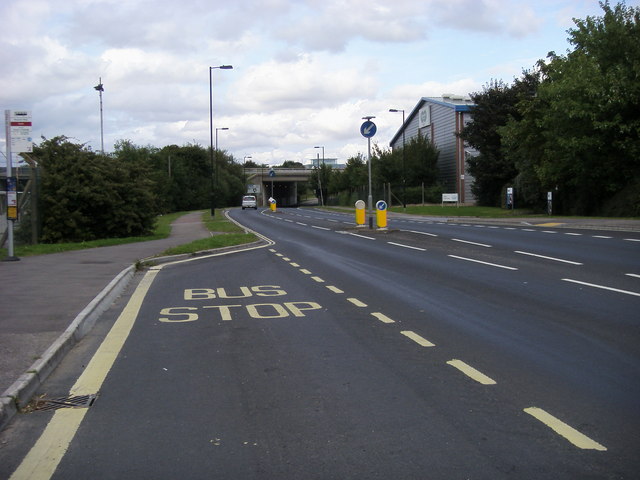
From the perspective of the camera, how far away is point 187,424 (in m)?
4.75

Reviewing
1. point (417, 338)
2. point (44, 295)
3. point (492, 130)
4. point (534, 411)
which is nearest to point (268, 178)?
point (492, 130)

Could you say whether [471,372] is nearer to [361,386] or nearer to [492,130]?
[361,386]

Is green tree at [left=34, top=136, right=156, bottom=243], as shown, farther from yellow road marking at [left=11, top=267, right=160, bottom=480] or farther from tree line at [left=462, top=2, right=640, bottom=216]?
tree line at [left=462, top=2, right=640, bottom=216]

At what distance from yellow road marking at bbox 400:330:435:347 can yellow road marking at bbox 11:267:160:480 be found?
3.24 meters

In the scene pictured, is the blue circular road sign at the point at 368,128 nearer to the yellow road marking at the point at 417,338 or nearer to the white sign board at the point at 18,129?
the white sign board at the point at 18,129

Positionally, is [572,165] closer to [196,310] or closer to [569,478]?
[196,310]

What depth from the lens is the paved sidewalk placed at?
20.8ft

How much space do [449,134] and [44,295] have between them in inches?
2416

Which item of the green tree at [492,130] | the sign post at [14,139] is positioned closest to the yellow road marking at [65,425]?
the sign post at [14,139]

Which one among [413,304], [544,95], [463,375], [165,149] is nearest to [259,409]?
[463,375]

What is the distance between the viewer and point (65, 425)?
475cm

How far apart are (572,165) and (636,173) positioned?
10.8 ft

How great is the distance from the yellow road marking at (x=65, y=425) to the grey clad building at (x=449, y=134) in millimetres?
55871

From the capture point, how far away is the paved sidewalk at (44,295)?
20.8 feet
